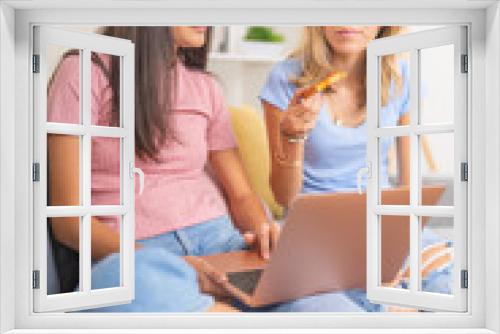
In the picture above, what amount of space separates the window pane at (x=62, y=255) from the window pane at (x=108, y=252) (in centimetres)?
14

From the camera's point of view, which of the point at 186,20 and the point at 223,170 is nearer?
the point at 186,20

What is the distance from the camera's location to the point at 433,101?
504 cm

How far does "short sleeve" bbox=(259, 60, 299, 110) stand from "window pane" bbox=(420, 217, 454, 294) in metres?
1.32

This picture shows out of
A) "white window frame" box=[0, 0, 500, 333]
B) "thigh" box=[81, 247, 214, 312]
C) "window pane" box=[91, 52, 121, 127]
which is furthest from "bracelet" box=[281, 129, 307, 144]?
"white window frame" box=[0, 0, 500, 333]

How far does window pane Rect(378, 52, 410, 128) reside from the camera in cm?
448

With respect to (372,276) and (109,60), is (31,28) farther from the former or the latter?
(372,276)

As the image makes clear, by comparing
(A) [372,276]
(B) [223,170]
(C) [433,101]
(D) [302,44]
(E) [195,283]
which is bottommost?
(E) [195,283]

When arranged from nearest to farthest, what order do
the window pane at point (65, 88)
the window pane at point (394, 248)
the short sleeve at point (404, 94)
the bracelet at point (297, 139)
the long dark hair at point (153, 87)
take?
the window pane at point (65, 88), the window pane at point (394, 248), the short sleeve at point (404, 94), the long dark hair at point (153, 87), the bracelet at point (297, 139)

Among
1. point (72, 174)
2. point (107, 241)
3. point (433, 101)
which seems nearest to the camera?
point (72, 174)

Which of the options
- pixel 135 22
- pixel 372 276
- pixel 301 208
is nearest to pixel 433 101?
pixel 301 208

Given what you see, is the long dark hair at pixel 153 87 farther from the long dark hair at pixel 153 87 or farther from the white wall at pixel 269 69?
the white wall at pixel 269 69

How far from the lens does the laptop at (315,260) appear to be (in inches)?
184

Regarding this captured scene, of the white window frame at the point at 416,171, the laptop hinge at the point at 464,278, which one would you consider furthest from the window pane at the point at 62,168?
the laptop hinge at the point at 464,278

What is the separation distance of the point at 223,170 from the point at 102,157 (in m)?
0.92
